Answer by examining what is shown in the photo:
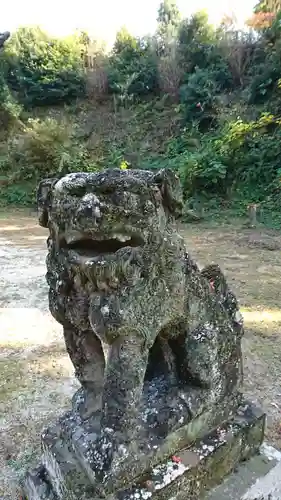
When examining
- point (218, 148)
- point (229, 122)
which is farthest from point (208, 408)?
point (229, 122)

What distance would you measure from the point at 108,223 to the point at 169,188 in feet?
0.76

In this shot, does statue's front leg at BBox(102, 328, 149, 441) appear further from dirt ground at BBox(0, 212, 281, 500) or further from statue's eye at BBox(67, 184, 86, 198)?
dirt ground at BBox(0, 212, 281, 500)

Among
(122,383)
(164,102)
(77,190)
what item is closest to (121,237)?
Result: (77,190)

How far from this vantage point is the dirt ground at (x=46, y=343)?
240 centimetres

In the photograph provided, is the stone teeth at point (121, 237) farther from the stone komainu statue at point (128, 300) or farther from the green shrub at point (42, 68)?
the green shrub at point (42, 68)

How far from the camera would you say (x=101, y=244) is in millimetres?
1294

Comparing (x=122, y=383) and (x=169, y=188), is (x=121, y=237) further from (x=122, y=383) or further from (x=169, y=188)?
(x=122, y=383)

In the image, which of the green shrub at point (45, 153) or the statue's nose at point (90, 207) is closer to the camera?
the statue's nose at point (90, 207)

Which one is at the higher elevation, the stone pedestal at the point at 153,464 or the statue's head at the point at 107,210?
the statue's head at the point at 107,210

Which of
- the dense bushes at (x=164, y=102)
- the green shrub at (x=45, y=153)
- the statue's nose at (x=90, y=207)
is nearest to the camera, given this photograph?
the statue's nose at (x=90, y=207)

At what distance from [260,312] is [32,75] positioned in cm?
1303

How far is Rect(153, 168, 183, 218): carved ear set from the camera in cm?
131

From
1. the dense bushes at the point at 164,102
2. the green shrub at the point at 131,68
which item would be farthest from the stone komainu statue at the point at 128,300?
the green shrub at the point at 131,68

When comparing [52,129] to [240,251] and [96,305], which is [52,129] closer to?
[240,251]
